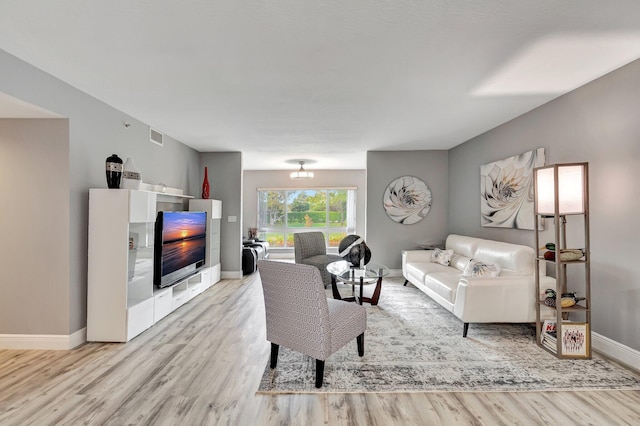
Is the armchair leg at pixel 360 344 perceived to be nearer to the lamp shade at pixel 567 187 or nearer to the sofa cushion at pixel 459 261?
the lamp shade at pixel 567 187

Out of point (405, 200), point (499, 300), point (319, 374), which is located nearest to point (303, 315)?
point (319, 374)

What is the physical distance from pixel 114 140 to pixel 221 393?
2.93 metres

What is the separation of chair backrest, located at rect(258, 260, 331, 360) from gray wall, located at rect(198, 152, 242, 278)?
3592mm

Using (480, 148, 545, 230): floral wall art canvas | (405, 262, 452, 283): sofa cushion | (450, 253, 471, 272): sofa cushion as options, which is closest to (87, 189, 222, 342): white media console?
(405, 262, 452, 283): sofa cushion

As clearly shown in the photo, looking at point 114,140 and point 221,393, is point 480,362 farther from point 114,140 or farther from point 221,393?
point 114,140

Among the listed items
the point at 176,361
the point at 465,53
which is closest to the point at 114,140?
the point at 176,361

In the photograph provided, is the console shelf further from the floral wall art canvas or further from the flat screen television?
the flat screen television

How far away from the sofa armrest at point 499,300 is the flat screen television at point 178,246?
3387 millimetres

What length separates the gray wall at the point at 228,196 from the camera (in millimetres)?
5762

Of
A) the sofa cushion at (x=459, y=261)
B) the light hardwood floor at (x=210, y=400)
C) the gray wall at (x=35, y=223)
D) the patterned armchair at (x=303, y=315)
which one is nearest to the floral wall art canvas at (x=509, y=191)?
the sofa cushion at (x=459, y=261)

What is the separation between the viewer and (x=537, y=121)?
138 inches

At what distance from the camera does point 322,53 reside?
7.30ft

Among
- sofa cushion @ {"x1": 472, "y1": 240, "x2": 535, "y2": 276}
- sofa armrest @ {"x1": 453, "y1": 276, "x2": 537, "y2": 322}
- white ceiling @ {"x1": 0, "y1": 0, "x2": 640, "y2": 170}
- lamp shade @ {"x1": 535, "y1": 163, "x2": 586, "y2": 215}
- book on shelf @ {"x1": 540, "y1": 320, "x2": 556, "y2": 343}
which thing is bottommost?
book on shelf @ {"x1": 540, "y1": 320, "x2": 556, "y2": 343}

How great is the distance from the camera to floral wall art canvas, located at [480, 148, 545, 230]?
360cm
